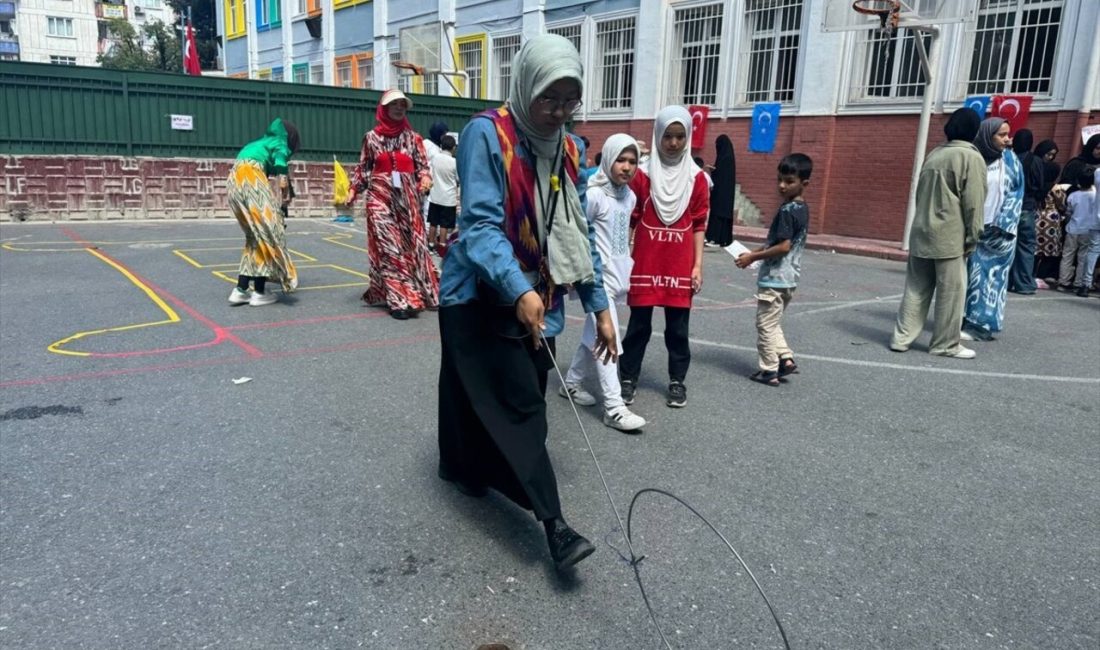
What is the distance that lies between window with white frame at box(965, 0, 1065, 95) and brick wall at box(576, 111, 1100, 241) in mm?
973

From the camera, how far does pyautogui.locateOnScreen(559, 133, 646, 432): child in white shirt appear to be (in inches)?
177

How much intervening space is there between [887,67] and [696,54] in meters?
4.56

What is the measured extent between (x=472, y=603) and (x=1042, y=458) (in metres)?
3.39

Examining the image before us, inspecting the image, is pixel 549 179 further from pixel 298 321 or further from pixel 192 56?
pixel 192 56

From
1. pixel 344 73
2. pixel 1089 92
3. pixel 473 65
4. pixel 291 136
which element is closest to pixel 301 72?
pixel 344 73

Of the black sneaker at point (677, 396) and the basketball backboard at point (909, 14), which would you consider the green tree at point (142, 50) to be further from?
the black sneaker at point (677, 396)

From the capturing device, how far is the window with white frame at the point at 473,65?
23.2 meters

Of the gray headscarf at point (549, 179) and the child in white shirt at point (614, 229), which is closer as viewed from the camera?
the gray headscarf at point (549, 179)

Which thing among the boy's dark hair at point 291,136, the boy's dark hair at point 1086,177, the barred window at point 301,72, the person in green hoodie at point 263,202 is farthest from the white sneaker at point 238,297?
the barred window at point 301,72

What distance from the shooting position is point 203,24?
171ft

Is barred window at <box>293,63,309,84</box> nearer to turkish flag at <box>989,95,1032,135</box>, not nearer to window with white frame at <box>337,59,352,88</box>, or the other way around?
window with white frame at <box>337,59,352,88</box>

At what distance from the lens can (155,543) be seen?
3.09 m

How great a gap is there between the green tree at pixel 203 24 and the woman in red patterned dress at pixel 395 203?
166 ft

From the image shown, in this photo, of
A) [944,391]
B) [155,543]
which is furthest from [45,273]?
[944,391]
